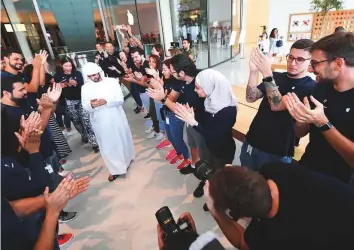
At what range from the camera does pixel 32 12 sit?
477 centimetres

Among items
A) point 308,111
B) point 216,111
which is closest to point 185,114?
point 216,111

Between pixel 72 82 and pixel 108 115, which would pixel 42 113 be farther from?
pixel 72 82

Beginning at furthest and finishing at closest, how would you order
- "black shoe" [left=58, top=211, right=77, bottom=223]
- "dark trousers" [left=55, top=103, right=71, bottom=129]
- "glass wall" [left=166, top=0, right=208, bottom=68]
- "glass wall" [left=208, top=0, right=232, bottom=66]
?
"glass wall" [left=208, top=0, right=232, bottom=66], "glass wall" [left=166, top=0, right=208, bottom=68], "dark trousers" [left=55, top=103, right=71, bottom=129], "black shoe" [left=58, top=211, right=77, bottom=223]

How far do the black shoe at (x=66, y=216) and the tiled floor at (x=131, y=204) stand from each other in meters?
0.05

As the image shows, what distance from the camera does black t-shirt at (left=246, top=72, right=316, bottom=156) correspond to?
1.44 metres

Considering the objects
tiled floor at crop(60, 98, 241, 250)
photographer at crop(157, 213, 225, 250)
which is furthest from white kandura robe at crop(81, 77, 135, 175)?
photographer at crop(157, 213, 225, 250)

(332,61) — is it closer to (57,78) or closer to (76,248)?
(76,248)

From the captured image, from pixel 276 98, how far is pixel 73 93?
9.98 ft

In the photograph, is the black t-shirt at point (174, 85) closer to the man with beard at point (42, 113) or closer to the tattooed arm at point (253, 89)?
the tattooed arm at point (253, 89)

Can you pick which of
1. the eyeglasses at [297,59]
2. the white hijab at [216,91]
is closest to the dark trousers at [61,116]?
the white hijab at [216,91]

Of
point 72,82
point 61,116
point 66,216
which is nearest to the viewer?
point 66,216

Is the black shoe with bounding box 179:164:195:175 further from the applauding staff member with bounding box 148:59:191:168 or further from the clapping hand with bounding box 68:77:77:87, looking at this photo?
the clapping hand with bounding box 68:77:77:87

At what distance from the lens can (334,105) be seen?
120 cm

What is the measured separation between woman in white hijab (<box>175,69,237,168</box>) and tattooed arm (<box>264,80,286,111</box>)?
40 centimetres
